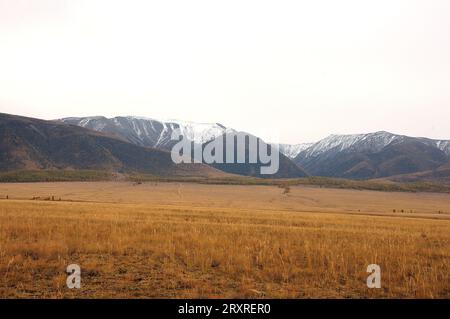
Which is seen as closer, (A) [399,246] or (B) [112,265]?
(B) [112,265]

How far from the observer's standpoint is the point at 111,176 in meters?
144

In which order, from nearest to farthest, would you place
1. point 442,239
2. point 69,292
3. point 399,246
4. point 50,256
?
point 69,292 → point 50,256 → point 399,246 → point 442,239

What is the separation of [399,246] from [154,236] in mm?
8939

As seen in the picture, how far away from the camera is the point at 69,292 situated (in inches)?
308

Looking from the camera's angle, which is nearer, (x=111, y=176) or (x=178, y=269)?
(x=178, y=269)
